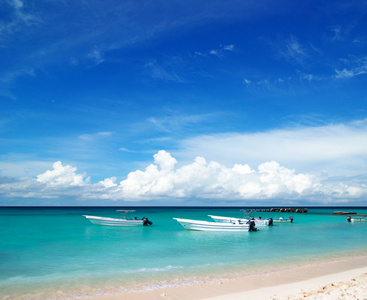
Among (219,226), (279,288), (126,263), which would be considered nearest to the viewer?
(279,288)

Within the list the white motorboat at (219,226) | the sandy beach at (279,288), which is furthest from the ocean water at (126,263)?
the white motorboat at (219,226)

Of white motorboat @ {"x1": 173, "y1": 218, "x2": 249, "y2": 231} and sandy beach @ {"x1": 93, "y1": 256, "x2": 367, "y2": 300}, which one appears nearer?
sandy beach @ {"x1": 93, "y1": 256, "x2": 367, "y2": 300}

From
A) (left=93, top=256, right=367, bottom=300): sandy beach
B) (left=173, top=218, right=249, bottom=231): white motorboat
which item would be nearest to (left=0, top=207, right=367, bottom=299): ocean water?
(left=93, top=256, right=367, bottom=300): sandy beach

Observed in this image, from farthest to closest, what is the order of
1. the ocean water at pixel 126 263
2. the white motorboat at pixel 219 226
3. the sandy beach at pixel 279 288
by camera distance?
1. the white motorboat at pixel 219 226
2. the ocean water at pixel 126 263
3. the sandy beach at pixel 279 288

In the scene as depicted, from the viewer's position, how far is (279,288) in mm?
12031

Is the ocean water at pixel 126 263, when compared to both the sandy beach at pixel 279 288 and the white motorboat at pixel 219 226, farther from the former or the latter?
the white motorboat at pixel 219 226

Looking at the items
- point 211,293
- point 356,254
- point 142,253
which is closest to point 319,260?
point 356,254

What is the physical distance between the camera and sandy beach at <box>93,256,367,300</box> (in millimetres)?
10047

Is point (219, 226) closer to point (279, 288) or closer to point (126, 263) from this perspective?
point (126, 263)

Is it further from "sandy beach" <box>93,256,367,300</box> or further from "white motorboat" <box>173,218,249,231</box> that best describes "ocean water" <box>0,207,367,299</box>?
"white motorboat" <box>173,218,249,231</box>

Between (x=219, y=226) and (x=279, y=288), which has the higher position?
(x=279, y=288)

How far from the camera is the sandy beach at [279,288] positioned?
10.0m

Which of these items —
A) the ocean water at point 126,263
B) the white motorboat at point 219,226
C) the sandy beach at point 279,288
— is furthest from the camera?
the white motorboat at point 219,226

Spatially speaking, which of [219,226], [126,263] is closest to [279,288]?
[126,263]
